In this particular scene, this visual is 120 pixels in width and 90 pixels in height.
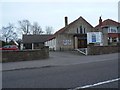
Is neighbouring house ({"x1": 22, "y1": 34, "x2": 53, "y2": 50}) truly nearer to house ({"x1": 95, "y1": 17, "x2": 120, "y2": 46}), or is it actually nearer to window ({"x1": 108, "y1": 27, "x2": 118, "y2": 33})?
house ({"x1": 95, "y1": 17, "x2": 120, "y2": 46})

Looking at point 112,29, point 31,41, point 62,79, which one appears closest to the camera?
point 62,79

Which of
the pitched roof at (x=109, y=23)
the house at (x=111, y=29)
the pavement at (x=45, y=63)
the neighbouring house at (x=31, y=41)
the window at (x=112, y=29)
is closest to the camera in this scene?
the pavement at (x=45, y=63)

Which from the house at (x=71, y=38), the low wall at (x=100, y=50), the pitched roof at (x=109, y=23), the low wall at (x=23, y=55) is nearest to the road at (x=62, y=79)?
the low wall at (x=23, y=55)

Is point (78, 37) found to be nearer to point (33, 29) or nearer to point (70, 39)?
point (70, 39)

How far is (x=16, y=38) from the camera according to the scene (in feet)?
271

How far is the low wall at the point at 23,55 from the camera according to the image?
2411cm

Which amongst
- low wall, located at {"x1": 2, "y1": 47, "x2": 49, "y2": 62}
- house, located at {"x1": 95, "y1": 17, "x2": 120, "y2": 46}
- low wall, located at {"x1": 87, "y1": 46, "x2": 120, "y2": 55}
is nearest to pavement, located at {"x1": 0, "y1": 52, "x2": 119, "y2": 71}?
low wall, located at {"x1": 2, "y1": 47, "x2": 49, "y2": 62}

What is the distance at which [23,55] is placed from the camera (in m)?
25.1

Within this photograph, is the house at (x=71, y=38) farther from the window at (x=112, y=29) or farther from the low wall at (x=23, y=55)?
the low wall at (x=23, y=55)

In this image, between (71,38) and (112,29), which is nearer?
(71,38)

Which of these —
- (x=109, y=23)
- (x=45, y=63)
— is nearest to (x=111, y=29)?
(x=109, y=23)

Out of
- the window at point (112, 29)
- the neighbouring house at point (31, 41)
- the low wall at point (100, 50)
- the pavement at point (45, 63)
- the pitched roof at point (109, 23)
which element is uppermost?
the pitched roof at point (109, 23)

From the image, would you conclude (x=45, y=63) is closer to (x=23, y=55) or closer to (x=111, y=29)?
(x=23, y=55)

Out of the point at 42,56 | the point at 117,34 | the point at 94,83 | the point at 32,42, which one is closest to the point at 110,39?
the point at 117,34
